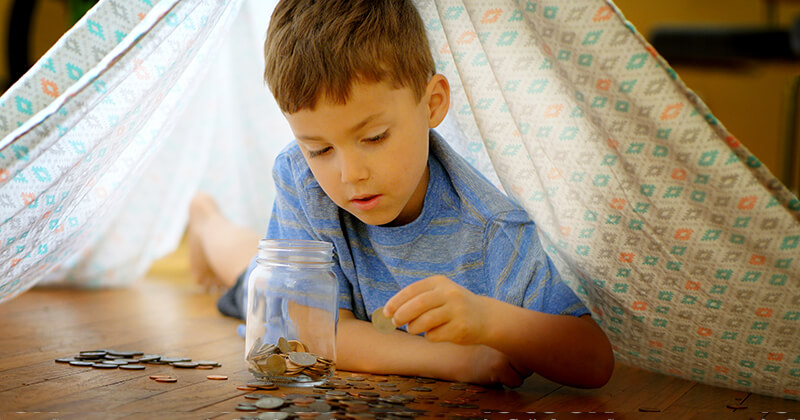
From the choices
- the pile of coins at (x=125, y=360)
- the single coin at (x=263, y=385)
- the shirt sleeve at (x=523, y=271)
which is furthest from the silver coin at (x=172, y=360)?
the shirt sleeve at (x=523, y=271)

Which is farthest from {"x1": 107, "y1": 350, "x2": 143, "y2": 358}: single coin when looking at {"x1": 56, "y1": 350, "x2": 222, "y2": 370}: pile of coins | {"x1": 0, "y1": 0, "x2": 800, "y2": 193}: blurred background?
{"x1": 0, "y1": 0, "x2": 800, "y2": 193}: blurred background

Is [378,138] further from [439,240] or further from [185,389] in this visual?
[185,389]

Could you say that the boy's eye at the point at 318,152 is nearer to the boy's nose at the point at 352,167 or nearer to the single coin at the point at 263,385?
the boy's nose at the point at 352,167

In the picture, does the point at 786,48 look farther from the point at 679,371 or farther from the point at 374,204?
the point at 374,204

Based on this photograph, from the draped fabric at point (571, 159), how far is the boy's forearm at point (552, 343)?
13cm

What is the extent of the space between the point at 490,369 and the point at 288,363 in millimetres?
300

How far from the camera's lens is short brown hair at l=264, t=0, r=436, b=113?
1172 millimetres

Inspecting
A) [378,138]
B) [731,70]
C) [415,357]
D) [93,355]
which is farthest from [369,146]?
[731,70]

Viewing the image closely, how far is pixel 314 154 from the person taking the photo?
48.2 inches

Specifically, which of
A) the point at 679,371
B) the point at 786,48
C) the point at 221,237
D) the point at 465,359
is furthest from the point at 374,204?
the point at 786,48

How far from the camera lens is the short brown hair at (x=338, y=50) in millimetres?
1172

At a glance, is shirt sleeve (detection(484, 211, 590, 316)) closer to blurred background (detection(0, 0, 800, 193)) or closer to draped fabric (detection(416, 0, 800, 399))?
draped fabric (detection(416, 0, 800, 399))

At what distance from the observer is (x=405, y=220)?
4.61 feet

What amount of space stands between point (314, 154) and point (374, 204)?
0.12 m
